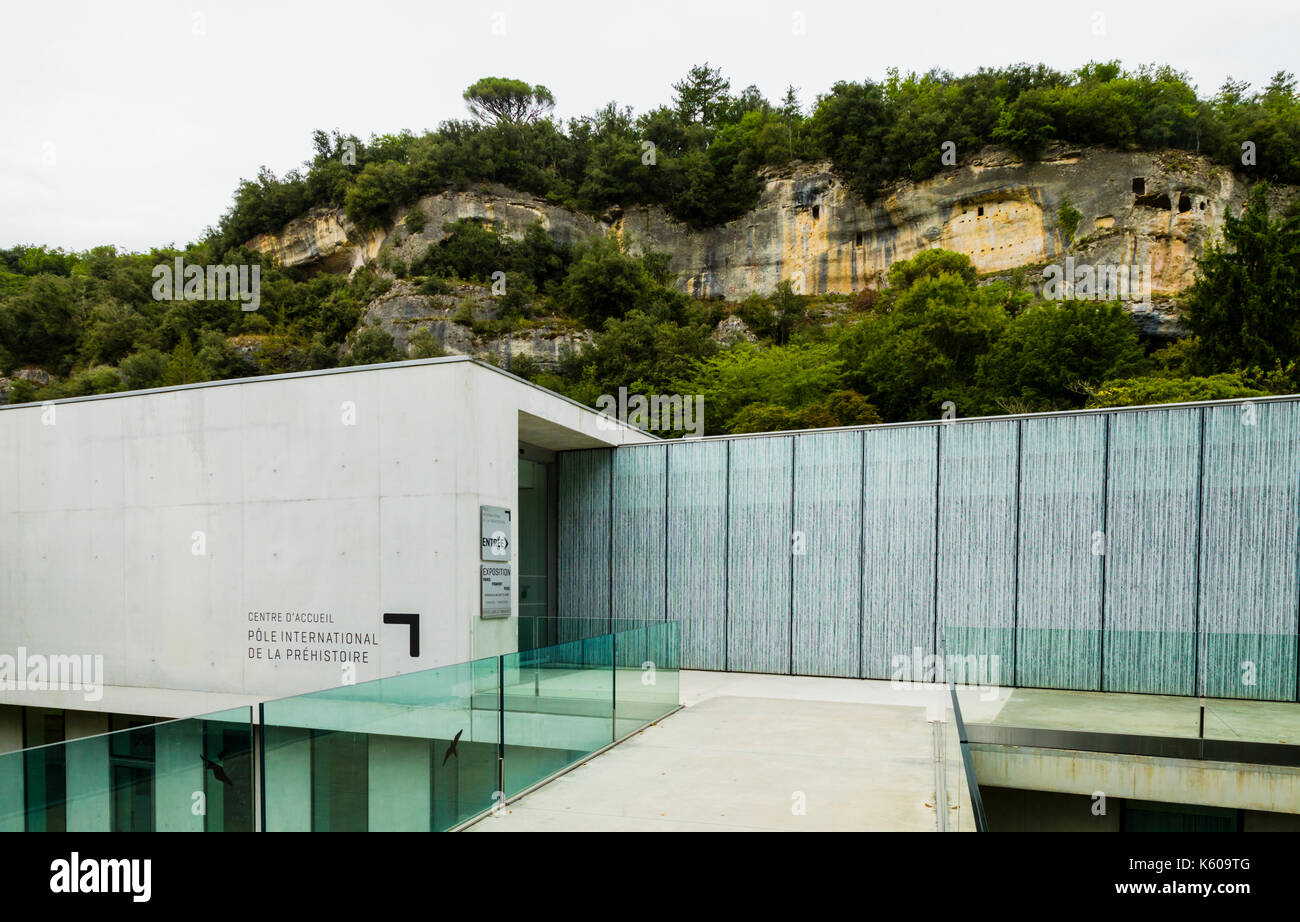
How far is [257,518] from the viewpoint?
11953mm

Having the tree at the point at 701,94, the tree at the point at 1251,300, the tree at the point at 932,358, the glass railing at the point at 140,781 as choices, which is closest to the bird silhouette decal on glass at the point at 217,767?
the glass railing at the point at 140,781

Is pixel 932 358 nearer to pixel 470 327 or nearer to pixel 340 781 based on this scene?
pixel 470 327

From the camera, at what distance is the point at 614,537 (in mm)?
14867

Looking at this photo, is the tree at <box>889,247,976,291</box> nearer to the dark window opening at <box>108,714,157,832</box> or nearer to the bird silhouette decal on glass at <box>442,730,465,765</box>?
the bird silhouette decal on glass at <box>442,730,465,765</box>

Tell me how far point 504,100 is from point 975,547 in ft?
219

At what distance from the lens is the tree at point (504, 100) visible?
67.6 metres

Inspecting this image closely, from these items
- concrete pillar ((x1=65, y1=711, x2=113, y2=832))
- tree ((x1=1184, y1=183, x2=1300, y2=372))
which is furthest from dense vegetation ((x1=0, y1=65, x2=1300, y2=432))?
concrete pillar ((x1=65, y1=711, x2=113, y2=832))

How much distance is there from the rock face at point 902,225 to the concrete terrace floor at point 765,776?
3422cm

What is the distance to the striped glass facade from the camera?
33.0ft

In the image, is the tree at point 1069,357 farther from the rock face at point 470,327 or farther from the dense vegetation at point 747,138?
the rock face at point 470,327

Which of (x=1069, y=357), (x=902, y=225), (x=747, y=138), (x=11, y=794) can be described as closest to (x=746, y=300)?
(x=902, y=225)

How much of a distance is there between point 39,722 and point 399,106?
65837 millimetres

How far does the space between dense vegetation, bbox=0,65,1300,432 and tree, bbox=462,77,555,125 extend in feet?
29.3
